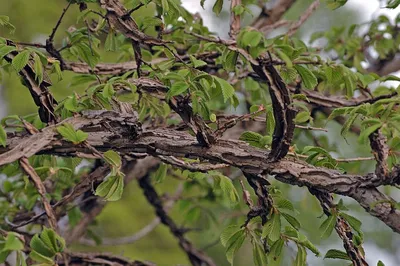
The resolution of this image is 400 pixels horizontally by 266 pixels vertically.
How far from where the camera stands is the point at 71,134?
74 centimetres

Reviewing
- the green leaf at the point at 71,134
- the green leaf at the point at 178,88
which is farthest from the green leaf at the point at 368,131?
the green leaf at the point at 71,134

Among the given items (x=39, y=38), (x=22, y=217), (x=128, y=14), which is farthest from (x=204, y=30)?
(x=39, y=38)

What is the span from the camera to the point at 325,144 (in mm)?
1711

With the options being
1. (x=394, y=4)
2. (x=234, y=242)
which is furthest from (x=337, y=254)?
(x=394, y=4)

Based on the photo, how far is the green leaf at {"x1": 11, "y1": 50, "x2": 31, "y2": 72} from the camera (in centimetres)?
80

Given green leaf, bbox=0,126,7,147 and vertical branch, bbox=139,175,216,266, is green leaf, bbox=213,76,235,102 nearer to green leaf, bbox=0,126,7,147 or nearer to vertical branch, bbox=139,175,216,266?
green leaf, bbox=0,126,7,147

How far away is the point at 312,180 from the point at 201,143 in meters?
0.16

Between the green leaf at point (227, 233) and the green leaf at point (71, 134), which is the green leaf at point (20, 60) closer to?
the green leaf at point (71, 134)

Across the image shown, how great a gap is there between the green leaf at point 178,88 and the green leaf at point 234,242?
0.72ft

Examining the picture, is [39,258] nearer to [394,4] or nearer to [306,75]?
[306,75]

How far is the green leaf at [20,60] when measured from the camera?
0.80 metres

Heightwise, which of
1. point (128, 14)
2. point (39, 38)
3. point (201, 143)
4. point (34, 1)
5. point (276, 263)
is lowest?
point (276, 263)

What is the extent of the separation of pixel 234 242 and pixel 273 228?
64 mm

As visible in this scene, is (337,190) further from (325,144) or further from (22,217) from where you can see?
(325,144)
